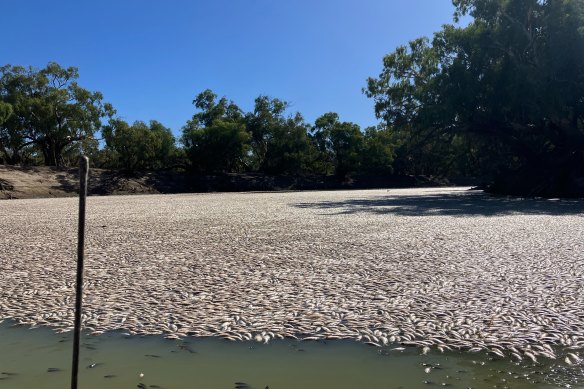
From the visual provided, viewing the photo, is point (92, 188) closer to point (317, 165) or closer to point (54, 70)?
point (54, 70)

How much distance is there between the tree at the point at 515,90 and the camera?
26.6 m

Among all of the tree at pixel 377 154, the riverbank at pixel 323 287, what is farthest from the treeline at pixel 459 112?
the tree at pixel 377 154

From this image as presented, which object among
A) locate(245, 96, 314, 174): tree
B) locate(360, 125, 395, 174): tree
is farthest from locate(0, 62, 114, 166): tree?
locate(360, 125, 395, 174): tree

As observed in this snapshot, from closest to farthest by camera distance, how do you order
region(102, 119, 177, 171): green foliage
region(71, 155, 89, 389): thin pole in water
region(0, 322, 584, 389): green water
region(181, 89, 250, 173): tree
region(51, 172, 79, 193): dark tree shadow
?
region(71, 155, 89, 389): thin pole in water
region(0, 322, 584, 389): green water
region(51, 172, 79, 193): dark tree shadow
region(102, 119, 177, 171): green foliage
region(181, 89, 250, 173): tree

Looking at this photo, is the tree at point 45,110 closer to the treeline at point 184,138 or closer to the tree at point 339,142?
the treeline at point 184,138

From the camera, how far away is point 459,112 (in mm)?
30422

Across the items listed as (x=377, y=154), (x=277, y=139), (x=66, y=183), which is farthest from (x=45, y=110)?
(x=377, y=154)

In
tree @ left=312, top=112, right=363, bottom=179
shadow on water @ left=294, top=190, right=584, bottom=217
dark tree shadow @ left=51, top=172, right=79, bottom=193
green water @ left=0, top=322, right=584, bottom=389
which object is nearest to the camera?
green water @ left=0, top=322, right=584, bottom=389

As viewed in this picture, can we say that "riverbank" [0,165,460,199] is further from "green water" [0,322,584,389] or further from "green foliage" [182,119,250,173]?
"green water" [0,322,584,389]

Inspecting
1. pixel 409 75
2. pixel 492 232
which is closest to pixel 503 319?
pixel 492 232

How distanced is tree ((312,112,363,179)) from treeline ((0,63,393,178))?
0.44 ft

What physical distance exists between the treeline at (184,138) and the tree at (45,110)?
0.27 ft

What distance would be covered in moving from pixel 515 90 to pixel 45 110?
126 ft

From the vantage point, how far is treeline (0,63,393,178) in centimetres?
4472
